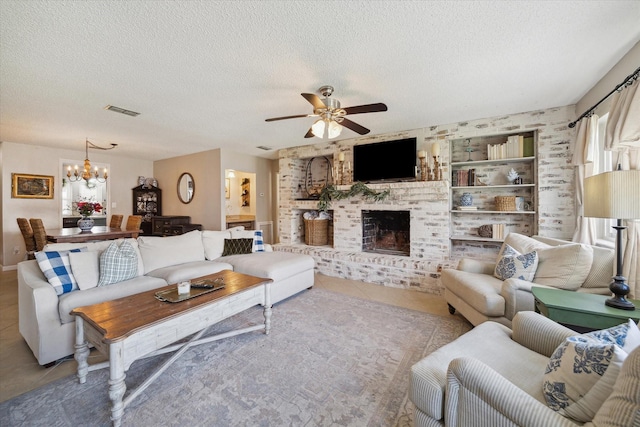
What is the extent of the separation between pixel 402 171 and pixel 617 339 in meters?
3.42

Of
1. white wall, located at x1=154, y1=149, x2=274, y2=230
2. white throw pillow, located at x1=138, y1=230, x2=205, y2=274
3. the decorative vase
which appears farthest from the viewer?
white wall, located at x1=154, y1=149, x2=274, y2=230

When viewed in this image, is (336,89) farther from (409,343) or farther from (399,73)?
(409,343)

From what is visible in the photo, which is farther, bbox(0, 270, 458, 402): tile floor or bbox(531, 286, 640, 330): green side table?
bbox(0, 270, 458, 402): tile floor

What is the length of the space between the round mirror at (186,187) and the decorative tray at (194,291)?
414 cm

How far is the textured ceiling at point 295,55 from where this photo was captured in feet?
5.41

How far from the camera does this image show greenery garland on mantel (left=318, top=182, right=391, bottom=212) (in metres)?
4.43

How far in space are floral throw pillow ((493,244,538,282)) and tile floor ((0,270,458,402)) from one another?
797 millimetres

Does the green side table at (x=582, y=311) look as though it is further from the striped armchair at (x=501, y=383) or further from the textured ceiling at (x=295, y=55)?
the textured ceiling at (x=295, y=55)

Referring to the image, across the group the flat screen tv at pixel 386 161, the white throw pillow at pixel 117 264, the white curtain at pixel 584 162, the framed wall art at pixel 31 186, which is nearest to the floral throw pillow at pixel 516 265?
the white curtain at pixel 584 162

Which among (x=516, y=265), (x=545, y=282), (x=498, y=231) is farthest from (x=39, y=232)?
(x=498, y=231)

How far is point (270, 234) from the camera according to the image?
6832 millimetres

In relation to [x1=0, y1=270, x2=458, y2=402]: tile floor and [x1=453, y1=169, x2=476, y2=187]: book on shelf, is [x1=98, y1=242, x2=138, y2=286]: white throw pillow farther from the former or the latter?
[x1=453, y1=169, x2=476, y2=187]: book on shelf

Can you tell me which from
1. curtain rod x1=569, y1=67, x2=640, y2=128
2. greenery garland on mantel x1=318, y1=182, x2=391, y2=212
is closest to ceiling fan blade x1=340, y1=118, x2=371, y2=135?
greenery garland on mantel x1=318, y1=182, x2=391, y2=212

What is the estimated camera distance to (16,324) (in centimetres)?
274
